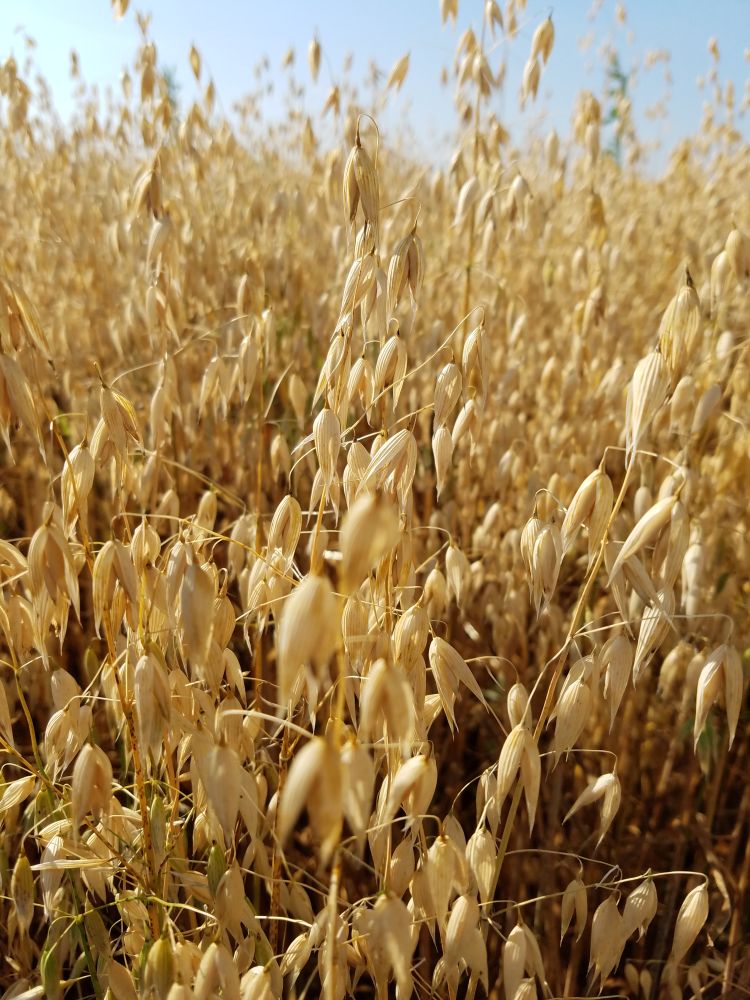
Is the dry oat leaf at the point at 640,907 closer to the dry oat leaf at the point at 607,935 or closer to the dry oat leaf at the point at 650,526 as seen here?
the dry oat leaf at the point at 607,935

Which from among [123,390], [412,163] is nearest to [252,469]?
[123,390]

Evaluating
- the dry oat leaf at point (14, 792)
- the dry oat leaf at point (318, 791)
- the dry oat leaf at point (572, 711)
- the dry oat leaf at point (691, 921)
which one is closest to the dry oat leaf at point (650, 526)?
the dry oat leaf at point (572, 711)

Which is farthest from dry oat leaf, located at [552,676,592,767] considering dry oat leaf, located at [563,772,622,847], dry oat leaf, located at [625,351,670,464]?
dry oat leaf, located at [625,351,670,464]

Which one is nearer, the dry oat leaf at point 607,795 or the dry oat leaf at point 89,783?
the dry oat leaf at point 89,783

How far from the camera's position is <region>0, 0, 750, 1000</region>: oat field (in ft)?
2.32

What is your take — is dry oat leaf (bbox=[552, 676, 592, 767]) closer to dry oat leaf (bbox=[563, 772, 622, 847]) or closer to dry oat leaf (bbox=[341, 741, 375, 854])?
dry oat leaf (bbox=[563, 772, 622, 847])

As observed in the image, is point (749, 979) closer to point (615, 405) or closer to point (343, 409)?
point (343, 409)

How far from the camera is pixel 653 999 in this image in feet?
4.45

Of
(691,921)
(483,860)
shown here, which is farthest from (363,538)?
(691,921)

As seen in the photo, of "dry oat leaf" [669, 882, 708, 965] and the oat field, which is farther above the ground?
the oat field

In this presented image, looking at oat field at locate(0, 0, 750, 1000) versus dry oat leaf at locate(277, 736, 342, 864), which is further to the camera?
oat field at locate(0, 0, 750, 1000)

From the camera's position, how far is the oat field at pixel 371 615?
0.71 metres

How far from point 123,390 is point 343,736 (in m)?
2.20

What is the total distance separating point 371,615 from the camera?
2.72 feet
